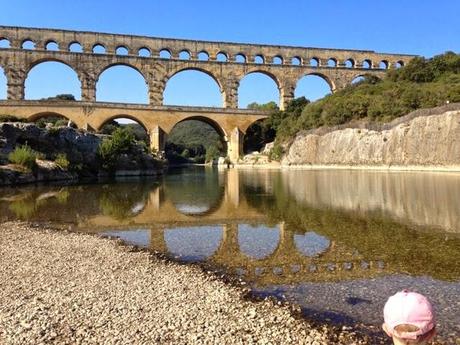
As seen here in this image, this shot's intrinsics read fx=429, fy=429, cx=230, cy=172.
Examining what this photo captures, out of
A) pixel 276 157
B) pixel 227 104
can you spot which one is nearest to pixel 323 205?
pixel 276 157

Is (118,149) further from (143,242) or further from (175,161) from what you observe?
(175,161)

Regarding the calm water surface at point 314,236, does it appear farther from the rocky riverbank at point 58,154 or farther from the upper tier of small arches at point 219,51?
the upper tier of small arches at point 219,51

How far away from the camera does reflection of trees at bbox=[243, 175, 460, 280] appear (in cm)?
741

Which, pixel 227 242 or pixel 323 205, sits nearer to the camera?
pixel 227 242

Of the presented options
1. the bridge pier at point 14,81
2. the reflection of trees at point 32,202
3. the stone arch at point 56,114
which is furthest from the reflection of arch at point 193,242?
the bridge pier at point 14,81

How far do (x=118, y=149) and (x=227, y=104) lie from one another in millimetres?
26778

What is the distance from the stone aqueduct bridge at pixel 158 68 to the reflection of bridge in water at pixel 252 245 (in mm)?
39461

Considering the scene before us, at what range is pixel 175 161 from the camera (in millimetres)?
90688

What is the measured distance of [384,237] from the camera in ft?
32.2

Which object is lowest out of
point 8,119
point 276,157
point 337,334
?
point 337,334

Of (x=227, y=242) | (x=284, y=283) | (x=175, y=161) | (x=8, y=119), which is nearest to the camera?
(x=284, y=283)

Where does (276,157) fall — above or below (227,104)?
below

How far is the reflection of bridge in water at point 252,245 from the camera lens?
7222 mm

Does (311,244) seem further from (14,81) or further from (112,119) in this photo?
(14,81)
